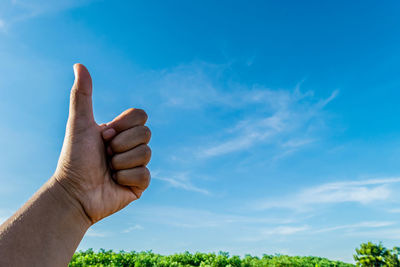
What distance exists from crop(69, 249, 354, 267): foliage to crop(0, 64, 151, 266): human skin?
10.9 ft

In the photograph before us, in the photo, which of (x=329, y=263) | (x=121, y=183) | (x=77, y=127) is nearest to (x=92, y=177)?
(x=121, y=183)

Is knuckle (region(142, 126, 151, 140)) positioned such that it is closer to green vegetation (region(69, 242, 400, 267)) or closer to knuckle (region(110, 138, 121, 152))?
knuckle (region(110, 138, 121, 152))

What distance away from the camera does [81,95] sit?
281 centimetres

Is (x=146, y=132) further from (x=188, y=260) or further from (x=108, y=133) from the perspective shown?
(x=188, y=260)

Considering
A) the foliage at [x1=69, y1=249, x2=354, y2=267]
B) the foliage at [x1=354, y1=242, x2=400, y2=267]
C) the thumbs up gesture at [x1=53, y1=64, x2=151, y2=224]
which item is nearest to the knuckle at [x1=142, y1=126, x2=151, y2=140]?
the thumbs up gesture at [x1=53, y1=64, x2=151, y2=224]

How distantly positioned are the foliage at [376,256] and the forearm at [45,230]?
51.6ft

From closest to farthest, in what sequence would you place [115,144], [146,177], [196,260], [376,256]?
[115,144] < [146,177] < [196,260] < [376,256]

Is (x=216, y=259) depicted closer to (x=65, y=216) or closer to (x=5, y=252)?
(x=65, y=216)

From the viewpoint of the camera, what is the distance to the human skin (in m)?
2.52

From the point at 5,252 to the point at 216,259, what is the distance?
4.24m

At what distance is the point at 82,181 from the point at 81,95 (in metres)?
0.82

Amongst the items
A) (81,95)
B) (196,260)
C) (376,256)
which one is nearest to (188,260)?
(196,260)

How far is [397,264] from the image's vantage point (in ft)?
46.3

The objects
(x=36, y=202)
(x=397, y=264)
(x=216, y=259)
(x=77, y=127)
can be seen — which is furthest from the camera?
(x=397, y=264)
